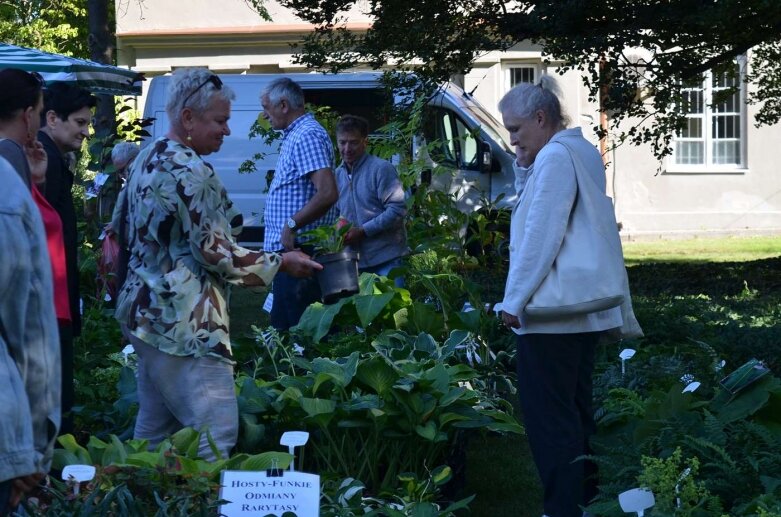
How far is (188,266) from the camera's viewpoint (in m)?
3.57

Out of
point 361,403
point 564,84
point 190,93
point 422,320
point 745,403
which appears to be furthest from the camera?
point 564,84

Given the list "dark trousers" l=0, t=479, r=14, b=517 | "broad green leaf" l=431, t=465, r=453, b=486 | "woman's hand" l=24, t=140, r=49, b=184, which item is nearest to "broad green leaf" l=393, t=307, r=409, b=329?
"broad green leaf" l=431, t=465, r=453, b=486

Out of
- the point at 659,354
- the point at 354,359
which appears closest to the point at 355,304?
the point at 354,359

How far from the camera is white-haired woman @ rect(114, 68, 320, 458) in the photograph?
11.6ft

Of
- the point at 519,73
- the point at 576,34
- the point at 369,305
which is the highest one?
the point at 519,73

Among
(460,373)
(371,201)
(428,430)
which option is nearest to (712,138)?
(371,201)

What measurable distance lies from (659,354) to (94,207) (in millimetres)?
5196

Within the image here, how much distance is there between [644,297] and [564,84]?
535 inches

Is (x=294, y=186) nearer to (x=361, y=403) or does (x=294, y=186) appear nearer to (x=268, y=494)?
(x=361, y=403)

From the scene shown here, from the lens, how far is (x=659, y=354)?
5.88m

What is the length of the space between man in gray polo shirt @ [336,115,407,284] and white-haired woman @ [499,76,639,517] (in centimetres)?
253

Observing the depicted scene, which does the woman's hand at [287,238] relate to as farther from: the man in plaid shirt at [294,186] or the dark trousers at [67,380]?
the dark trousers at [67,380]

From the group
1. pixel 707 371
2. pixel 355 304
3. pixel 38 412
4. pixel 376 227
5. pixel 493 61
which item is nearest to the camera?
pixel 38 412

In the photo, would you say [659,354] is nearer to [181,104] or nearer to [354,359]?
[354,359]
